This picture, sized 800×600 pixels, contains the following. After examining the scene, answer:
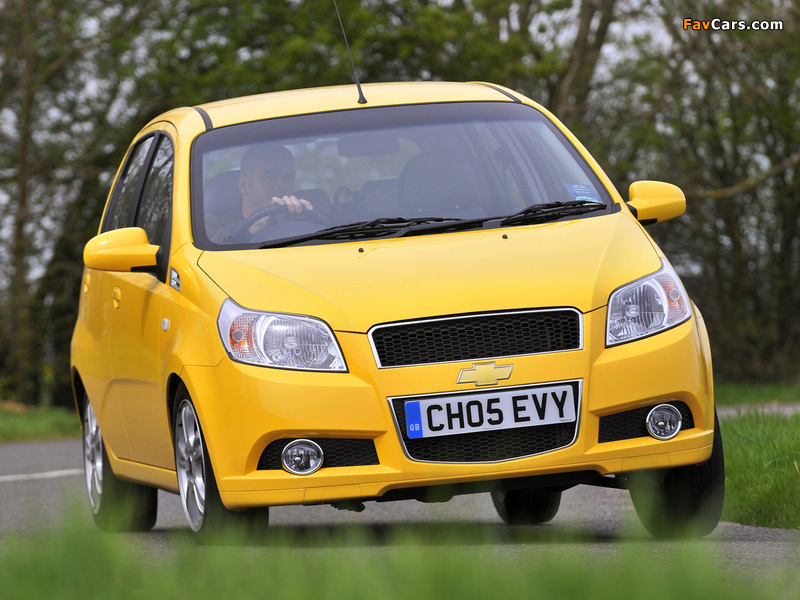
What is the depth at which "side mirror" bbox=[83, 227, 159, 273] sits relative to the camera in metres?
6.29

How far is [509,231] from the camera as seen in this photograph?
5910 millimetres

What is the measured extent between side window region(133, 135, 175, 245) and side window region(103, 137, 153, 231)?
246 millimetres

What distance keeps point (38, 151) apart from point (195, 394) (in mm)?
17615

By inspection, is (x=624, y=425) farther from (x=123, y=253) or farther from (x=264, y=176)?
(x=123, y=253)

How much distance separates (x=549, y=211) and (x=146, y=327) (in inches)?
69.8

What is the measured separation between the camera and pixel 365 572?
3385mm

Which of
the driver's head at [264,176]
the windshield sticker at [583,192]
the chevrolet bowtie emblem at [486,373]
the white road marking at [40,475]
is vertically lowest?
the white road marking at [40,475]

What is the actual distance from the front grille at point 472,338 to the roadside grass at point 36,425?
11430 mm

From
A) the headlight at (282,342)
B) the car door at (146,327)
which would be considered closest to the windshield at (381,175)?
the car door at (146,327)

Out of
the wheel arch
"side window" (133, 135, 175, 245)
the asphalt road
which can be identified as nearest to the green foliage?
the asphalt road

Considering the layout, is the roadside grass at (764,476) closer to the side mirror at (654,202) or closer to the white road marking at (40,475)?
the side mirror at (654,202)

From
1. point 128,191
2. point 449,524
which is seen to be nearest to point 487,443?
point 449,524

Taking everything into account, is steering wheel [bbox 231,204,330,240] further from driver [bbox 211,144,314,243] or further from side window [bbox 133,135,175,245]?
side window [bbox 133,135,175,245]

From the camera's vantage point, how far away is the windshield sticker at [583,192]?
20.9 ft
